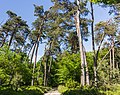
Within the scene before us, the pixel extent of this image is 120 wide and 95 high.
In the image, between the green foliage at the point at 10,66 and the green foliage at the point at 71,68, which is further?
the green foliage at the point at 71,68

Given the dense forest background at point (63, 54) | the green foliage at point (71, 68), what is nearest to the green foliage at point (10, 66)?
the dense forest background at point (63, 54)

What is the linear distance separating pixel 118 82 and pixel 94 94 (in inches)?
207

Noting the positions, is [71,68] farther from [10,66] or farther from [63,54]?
[10,66]

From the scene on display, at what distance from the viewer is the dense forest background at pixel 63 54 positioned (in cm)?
2511

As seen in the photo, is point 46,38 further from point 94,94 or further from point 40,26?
point 94,94

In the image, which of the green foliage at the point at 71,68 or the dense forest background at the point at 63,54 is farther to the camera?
the green foliage at the point at 71,68

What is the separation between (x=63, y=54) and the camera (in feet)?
149

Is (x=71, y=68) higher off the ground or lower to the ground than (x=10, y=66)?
higher

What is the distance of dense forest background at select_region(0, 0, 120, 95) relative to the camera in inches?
989

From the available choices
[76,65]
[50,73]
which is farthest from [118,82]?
[50,73]

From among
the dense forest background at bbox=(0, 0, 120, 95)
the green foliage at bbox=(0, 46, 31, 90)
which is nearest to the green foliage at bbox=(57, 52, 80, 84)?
the dense forest background at bbox=(0, 0, 120, 95)

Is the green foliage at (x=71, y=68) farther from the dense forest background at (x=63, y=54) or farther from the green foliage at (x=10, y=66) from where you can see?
the green foliage at (x=10, y=66)

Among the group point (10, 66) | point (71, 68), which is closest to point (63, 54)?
point (71, 68)

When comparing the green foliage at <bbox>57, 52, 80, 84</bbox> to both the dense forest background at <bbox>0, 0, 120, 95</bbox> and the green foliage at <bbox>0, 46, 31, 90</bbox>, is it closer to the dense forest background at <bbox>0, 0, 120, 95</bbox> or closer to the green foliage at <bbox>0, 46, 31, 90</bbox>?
the dense forest background at <bbox>0, 0, 120, 95</bbox>
